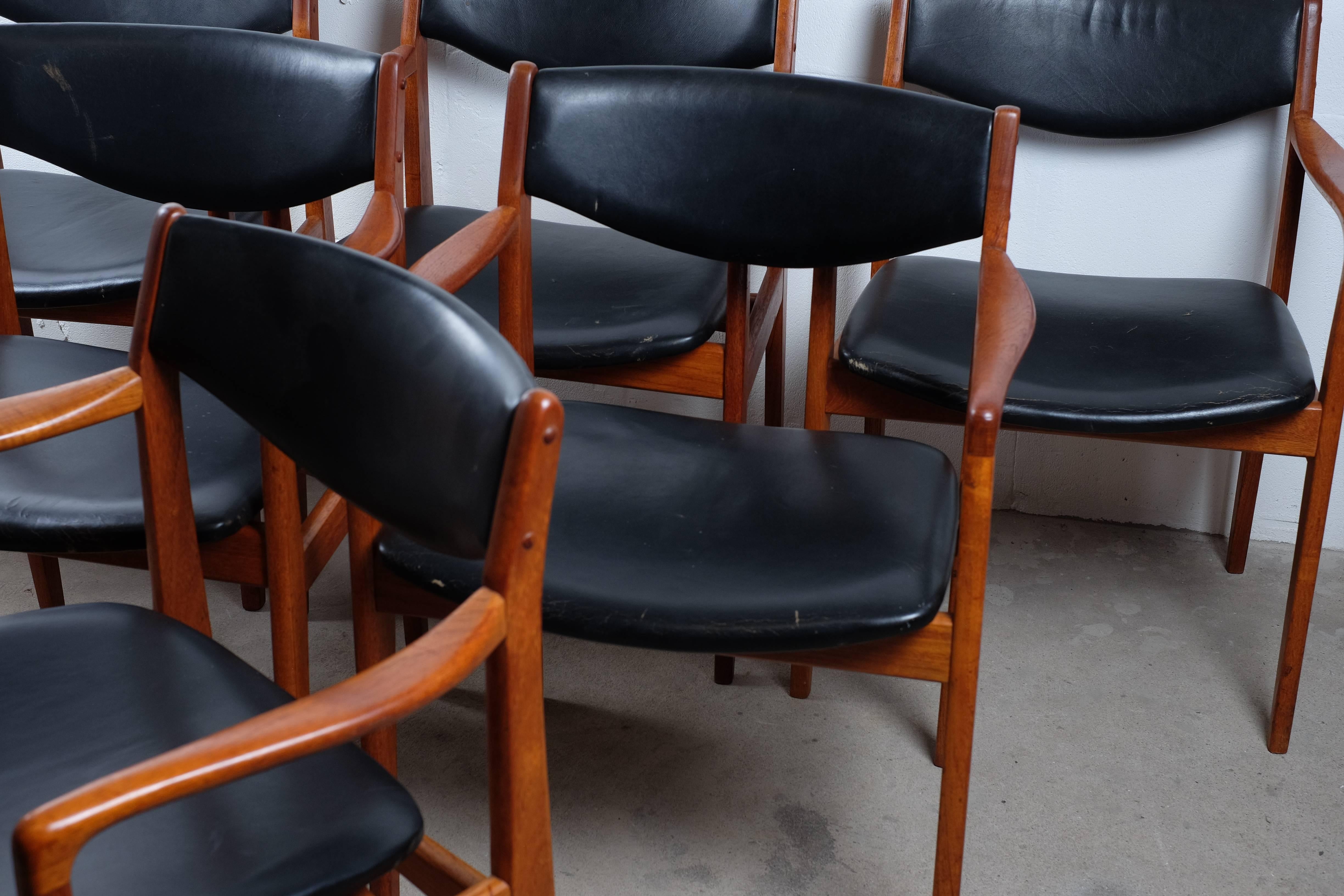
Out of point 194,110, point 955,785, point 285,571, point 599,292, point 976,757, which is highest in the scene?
point 194,110

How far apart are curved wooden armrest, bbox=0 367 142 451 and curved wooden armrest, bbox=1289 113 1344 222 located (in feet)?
3.94

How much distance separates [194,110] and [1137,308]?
1.16m

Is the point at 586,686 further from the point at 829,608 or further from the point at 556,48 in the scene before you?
the point at 556,48

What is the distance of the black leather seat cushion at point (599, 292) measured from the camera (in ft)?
4.60

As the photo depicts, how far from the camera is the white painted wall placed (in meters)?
1.78

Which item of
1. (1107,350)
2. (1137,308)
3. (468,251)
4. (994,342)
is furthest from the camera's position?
(1137,308)

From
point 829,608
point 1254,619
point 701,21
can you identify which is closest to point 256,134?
point 701,21

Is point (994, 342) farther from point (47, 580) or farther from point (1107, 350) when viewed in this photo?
point (47, 580)

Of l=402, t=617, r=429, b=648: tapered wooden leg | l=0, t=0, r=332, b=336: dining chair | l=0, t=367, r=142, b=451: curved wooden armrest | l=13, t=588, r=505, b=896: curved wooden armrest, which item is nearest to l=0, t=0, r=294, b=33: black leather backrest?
l=0, t=0, r=332, b=336: dining chair

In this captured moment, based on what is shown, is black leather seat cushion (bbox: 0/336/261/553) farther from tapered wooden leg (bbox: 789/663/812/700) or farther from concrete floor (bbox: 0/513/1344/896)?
tapered wooden leg (bbox: 789/663/812/700)

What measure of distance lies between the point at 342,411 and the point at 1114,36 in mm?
1297

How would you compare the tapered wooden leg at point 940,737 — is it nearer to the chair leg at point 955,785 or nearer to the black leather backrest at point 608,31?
the chair leg at point 955,785

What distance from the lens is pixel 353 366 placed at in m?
0.77

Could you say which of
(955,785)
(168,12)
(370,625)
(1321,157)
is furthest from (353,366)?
(168,12)
